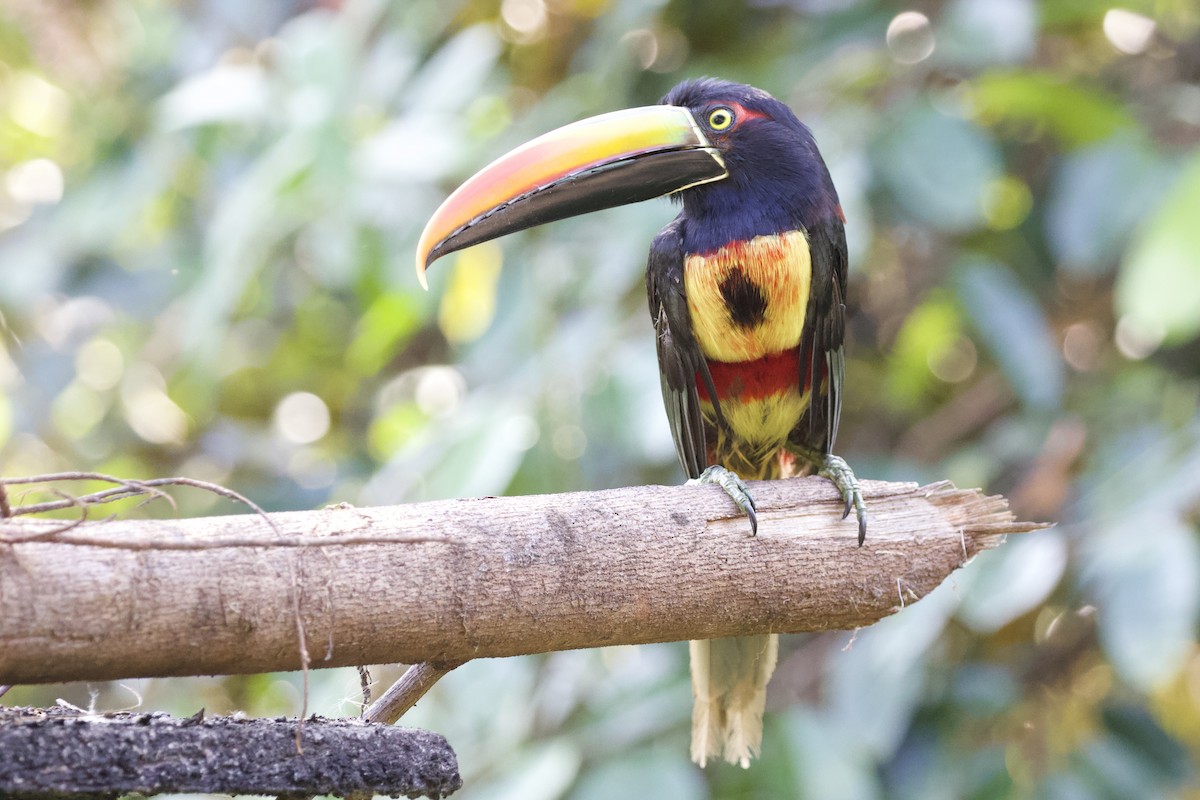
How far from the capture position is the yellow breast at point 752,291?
8.05 feet

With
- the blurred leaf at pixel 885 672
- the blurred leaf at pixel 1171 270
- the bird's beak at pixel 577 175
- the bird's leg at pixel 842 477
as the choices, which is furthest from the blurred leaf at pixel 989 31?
the blurred leaf at pixel 885 672

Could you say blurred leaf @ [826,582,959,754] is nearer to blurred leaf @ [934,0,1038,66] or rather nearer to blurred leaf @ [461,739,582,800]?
blurred leaf @ [461,739,582,800]

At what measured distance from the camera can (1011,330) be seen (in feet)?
11.4

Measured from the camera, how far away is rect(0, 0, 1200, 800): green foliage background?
3.14 metres

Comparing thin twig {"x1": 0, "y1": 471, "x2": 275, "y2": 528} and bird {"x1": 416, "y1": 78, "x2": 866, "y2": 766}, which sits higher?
thin twig {"x1": 0, "y1": 471, "x2": 275, "y2": 528}

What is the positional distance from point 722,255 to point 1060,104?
1609mm

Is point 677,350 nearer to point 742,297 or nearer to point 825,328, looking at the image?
point 742,297

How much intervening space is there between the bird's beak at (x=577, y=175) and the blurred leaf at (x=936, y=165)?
1028 millimetres

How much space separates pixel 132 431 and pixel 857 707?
10.2ft

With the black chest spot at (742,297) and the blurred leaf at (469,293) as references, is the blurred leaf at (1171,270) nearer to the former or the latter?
the black chest spot at (742,297)

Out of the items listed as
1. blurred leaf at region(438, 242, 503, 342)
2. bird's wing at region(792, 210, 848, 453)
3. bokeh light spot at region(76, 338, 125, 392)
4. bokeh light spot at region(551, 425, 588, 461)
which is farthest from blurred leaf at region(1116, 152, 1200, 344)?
bokeh light spot at region(76, 338, 125, 392)

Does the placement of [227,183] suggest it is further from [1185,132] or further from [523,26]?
[1185,132]

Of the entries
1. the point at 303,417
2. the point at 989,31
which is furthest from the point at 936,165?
the point at 303,417

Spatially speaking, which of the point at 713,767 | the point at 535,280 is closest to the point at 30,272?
the point at 535,280
